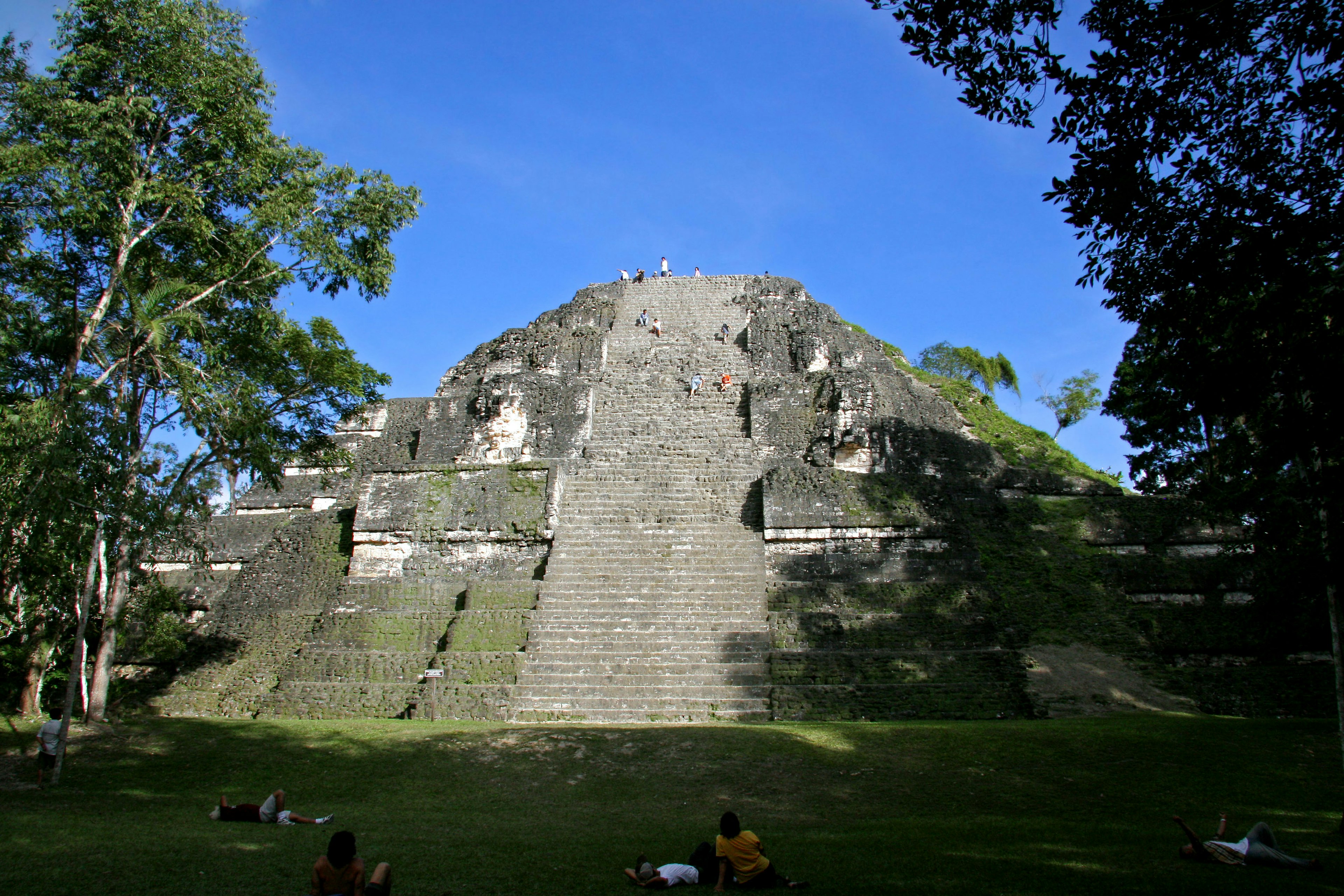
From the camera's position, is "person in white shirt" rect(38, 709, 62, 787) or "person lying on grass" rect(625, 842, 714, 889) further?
"person in white shirt" rect(38, 709, 62, 787)

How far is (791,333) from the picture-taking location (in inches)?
807

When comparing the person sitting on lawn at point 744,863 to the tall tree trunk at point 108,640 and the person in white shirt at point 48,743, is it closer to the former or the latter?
the person in white shirt at point 48,743

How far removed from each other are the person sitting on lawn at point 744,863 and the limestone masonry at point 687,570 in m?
5.21

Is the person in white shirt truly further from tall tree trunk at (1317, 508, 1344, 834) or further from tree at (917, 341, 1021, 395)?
tree at (917, 341, 1021, 395)

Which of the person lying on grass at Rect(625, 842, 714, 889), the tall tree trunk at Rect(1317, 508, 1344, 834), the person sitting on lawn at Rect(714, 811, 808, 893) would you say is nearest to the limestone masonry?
the tall tree trunk at Rect(1317, 508, 1344, 834)

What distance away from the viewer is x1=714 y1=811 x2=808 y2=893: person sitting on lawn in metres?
4.78

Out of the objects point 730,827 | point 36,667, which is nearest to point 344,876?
point 730,827

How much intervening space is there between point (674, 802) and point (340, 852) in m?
3.59

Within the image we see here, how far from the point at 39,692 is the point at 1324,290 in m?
14.8

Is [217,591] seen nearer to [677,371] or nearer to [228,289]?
[228,289]

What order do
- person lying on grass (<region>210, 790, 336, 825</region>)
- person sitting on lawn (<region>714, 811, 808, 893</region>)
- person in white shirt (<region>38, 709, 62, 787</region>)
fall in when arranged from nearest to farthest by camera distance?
person sitting on lawn (<region>714, 811, 808, 893</region>)
person lying on grass (<region>210, 790, 336, 825</region>)
person in white shirt (<region>38, 709, 62, 787</region>)

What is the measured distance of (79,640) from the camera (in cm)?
822

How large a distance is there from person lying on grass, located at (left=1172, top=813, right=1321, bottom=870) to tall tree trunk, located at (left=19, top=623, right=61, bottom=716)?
12.1 m

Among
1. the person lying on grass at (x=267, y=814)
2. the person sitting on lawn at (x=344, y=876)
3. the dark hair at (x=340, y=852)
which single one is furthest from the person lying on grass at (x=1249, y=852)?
the person lying on grass at (x=267, y=814)
